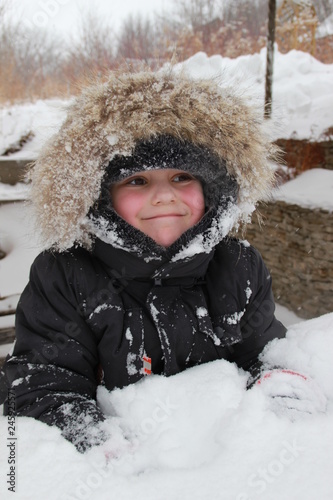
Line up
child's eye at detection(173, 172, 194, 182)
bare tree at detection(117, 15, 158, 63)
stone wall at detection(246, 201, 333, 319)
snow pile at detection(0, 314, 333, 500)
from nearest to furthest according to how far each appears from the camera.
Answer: snow pile at detection(0, 314, 333, 500)
child's eye at detection(173, 172, 194, 182)
stone wall at detection(246, 201, 333, 319)
bare tree at detection(117, 15, 158, 63)

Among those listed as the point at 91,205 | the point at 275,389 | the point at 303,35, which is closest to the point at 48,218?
the point at 91,205

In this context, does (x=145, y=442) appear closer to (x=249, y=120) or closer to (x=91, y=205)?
(x=91, y=205)

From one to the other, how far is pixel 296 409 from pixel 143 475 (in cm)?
40

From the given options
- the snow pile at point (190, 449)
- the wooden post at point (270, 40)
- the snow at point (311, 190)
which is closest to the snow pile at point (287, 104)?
the wooden post at point (270, 40)

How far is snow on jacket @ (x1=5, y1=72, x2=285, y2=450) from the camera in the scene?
1.11 m

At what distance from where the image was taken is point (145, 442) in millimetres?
931

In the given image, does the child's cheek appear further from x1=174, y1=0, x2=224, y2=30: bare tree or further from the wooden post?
x1=174, y1=0, x2=224, y2=30: bare tree

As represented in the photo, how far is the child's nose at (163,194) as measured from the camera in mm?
1149

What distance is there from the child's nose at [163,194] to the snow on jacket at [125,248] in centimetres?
7

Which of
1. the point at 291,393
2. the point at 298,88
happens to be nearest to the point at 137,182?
the point at 291,393

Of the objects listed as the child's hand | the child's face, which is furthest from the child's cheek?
the child's hand

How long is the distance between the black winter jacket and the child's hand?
204 millimetres

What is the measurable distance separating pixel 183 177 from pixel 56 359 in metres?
0.63

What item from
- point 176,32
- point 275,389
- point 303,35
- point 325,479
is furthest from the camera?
point 176,32
